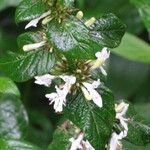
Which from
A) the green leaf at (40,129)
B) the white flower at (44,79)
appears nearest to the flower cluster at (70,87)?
the white flower at (44,79)

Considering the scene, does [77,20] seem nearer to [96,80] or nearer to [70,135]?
[96,80]

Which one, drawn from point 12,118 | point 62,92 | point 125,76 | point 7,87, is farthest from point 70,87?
point 125,76

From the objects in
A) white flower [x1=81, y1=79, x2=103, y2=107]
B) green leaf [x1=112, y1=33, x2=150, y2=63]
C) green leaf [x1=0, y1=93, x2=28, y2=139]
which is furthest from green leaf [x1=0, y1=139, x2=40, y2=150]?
green leaf [x1=112, y1=33, x2=150, y2=63]

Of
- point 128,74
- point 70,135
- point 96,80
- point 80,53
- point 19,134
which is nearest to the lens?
point 80,53

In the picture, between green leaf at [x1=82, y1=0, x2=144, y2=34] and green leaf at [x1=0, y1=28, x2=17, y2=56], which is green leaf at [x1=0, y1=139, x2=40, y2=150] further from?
green leaf at [x1=82, y1=0, x2=144, y2=34]

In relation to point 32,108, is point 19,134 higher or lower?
higher

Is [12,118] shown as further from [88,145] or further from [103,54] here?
[103,54]

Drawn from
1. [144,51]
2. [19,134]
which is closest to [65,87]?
[19,134]
